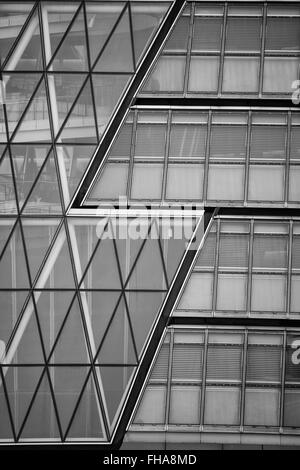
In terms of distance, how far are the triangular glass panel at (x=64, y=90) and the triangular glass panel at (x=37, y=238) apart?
301 cm

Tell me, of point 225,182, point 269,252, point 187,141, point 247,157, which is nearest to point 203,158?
point 187,141

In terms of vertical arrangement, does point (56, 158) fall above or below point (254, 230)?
above

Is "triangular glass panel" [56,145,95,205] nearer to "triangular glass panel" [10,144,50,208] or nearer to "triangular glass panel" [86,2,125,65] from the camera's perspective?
"triangular glass panel" [10,144,50,208]

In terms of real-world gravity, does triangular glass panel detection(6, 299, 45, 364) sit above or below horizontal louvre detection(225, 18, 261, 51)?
below

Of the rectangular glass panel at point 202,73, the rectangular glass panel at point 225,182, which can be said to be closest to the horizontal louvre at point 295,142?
the rectangular glass panel at point 225,182

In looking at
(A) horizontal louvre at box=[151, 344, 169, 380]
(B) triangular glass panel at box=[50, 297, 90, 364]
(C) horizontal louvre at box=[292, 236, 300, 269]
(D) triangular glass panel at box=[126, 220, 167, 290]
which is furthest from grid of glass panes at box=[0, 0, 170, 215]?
(C) horizontal louvre at box=[292, 236, 300, 269]

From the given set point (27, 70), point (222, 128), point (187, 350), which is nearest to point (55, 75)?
point (27, 70)

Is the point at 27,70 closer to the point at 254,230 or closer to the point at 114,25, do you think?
the point at 114,25

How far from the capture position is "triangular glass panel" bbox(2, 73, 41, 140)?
28.5 metres

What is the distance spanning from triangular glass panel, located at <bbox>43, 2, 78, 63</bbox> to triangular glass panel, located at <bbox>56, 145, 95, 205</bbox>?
2972mm

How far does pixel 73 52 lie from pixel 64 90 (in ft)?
4.14

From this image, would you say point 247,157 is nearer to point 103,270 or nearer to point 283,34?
point 283,34
